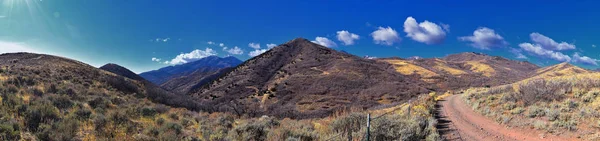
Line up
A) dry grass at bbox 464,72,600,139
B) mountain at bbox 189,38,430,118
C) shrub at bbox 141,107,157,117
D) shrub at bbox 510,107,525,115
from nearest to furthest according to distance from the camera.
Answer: dry grass at bbox 464,72,600,139 → shrub at bbox 510,107,525,115 → shrub at bbox 141,107,157,117 → mountain at bbox 189,38,430,118

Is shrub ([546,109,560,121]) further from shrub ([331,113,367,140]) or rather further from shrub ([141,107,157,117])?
shrub ([141,107,157,117])

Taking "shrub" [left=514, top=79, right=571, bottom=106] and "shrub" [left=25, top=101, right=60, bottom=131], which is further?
"shrub" [left=514, top=79, right=571, bottom=106]

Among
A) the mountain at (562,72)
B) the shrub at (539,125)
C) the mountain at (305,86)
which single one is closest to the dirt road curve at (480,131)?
the shrub at (539,125)

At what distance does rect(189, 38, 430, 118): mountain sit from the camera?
5131 cm

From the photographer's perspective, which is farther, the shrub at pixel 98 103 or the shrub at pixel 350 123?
the shrub at pixel 98 103

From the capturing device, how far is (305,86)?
64625mm

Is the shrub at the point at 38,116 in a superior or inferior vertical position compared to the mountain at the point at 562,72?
inferior

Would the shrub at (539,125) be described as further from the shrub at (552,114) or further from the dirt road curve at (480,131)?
the shrub at (552,114)

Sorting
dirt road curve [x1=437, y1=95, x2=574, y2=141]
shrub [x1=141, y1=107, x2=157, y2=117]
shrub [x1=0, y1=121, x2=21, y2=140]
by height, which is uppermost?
shrub [x1=0, y1=121, x2=21, y2=140]

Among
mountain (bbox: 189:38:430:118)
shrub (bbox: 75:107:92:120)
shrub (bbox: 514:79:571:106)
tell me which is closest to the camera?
shrub (bbox: 75:107:92:120)

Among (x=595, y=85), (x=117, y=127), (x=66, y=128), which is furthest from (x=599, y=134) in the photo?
(x=66, y=128)

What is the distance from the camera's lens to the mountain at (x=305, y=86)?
5131cm

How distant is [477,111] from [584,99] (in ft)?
13.9

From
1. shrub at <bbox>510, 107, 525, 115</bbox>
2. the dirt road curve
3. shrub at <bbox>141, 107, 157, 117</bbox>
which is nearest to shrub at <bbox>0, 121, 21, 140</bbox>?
shrub at <bbox>141, 107, 157, 117</bbox>
